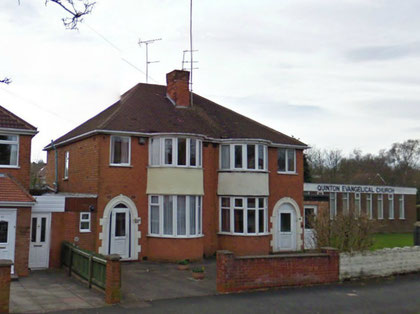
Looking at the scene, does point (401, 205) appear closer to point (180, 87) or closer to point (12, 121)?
point (180, 87)

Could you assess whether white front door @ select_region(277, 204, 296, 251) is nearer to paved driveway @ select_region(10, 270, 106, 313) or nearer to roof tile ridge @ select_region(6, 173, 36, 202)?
paved driveway @ select_region(10, 270, 106, 313)

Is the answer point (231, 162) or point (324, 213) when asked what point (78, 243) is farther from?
point (324, 213)

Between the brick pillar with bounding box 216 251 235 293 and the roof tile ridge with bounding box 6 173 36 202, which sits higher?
the roof tile ridge with bounding box 6 173 36 202


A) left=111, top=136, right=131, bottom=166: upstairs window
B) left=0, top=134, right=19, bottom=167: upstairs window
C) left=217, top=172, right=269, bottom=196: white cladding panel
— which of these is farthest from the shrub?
left=0, top=134, right=19, bottom=167: upstairs window

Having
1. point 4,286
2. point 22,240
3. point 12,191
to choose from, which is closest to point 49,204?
point 12,191

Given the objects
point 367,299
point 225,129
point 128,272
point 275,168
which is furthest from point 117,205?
point 367,299

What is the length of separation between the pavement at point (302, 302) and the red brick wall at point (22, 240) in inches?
234

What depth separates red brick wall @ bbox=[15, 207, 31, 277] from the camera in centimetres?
1558

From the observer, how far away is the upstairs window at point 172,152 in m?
19.8

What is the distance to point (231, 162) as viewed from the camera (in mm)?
21688

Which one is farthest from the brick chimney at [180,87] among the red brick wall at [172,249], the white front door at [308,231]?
the white front door at [308,231]

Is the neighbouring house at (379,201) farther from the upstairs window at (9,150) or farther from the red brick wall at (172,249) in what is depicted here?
the upstairs window at (9,150)

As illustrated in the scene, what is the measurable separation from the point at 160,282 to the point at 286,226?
10.4 m

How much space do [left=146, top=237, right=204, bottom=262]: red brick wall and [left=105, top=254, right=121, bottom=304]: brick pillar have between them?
7.50 metres
